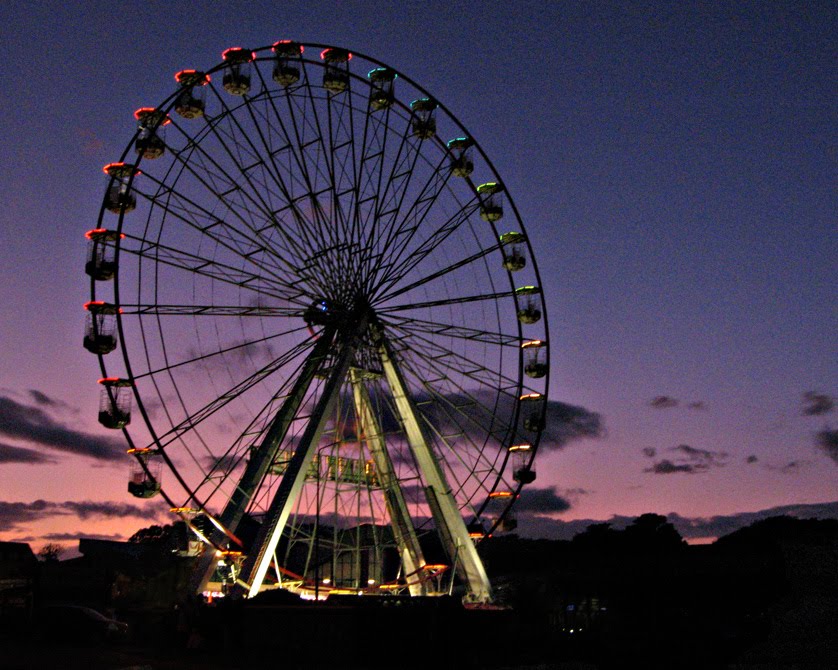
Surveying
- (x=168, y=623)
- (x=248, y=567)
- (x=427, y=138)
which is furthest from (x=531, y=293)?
(x=168, y=623)

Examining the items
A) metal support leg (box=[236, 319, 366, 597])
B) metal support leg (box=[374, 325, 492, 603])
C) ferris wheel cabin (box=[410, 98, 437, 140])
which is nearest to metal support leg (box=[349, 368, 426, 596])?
metal support leg (box=[374, 325, 492, 603])

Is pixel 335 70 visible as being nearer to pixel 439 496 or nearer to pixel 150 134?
pixel 150 134

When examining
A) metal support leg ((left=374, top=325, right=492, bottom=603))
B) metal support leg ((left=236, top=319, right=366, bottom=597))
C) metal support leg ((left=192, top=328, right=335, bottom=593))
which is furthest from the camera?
metal support leg ((left=374, top=325, right=492, bottom=603))

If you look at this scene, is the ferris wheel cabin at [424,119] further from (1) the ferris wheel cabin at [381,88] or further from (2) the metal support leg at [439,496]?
(2) the metal support leg at [439,496]

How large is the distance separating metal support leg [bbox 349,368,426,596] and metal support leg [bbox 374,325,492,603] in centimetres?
102

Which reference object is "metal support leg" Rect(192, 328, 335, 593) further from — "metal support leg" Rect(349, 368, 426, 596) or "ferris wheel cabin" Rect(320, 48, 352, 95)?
"ferris wheel cabin" Rect(320, 48, 352, 95)

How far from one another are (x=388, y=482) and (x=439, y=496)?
1905 millimetres

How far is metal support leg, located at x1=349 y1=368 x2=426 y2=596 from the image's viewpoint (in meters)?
29.6

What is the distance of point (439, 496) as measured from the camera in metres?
28.9

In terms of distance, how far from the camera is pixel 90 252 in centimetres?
2684

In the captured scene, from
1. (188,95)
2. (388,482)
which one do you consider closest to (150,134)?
(188,95)

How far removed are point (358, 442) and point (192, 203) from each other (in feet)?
30.5

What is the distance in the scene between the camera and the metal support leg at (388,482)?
29.6 metres

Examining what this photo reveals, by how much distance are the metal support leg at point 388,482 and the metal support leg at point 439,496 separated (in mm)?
1016
